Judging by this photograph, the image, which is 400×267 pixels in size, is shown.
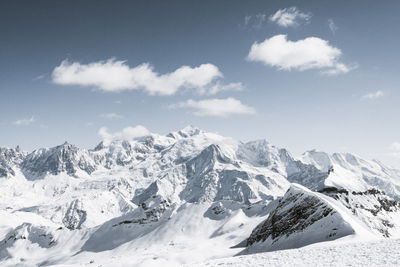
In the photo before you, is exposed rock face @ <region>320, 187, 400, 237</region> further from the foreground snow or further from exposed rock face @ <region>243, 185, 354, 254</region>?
the foreground snow

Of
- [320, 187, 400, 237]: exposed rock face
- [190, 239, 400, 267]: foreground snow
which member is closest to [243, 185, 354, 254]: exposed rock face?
[320, 187, 400, 237]: exposed rock face

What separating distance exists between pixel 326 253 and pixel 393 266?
7.33m

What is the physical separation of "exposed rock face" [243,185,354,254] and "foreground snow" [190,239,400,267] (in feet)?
49.9

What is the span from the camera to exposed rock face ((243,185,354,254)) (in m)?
49.6

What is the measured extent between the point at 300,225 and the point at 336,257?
3054cm

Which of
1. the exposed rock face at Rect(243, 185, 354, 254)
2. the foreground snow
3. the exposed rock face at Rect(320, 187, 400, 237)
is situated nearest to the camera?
the foreground snow

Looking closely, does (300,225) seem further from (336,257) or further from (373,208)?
(336,257)

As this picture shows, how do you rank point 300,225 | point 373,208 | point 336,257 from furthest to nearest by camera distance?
point 373,208, point 300,225, point 336,257

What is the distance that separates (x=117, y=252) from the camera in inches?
7849

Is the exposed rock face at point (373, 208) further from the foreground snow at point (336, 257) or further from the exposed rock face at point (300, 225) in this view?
the foreground snow at point (336, 257)

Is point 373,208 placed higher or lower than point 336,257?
lower

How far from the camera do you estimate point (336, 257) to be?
29.4 m

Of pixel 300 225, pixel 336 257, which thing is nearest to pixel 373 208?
pixel 300 225

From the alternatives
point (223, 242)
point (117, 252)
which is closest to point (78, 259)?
point (117, 252)
